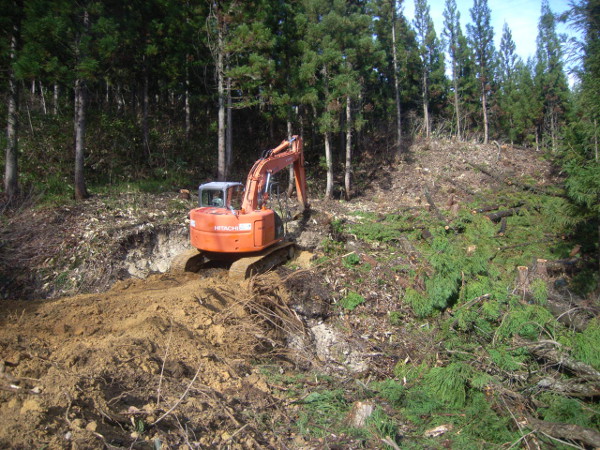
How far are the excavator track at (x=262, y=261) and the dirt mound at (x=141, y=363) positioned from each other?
33 centimetres

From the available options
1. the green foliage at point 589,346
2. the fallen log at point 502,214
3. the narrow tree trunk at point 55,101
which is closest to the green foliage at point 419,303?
the green foliage at point 589,346

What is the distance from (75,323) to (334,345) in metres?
4.02

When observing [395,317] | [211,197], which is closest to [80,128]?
[211,197]

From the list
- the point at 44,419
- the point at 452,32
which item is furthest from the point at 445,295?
the point at 452,32

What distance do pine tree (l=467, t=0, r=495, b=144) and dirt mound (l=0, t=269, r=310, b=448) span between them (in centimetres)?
2903

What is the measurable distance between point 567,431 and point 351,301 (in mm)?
4548

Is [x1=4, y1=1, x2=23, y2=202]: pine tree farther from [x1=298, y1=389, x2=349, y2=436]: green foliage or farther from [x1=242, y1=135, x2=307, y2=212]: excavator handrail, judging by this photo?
[x1=298, y1=389, x2=349, y2=436]: green foliage

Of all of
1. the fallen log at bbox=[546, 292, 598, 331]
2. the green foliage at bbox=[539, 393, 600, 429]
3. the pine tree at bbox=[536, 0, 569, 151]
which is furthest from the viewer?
the pine tree at bbox=[536, 0, 569, 151]

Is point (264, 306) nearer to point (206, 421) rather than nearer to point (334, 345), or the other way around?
point (334, 345)

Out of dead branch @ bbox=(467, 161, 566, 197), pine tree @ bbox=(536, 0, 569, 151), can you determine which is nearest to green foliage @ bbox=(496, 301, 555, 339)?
dead branch @ bbox=(467, 161, 566, 197)

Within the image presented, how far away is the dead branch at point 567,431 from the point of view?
141 inches

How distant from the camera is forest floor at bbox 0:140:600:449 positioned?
3998 millimetres

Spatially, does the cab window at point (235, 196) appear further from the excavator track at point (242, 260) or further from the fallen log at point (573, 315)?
the fallen log at point (573, 315)

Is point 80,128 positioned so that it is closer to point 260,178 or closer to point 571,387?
point 260,178
